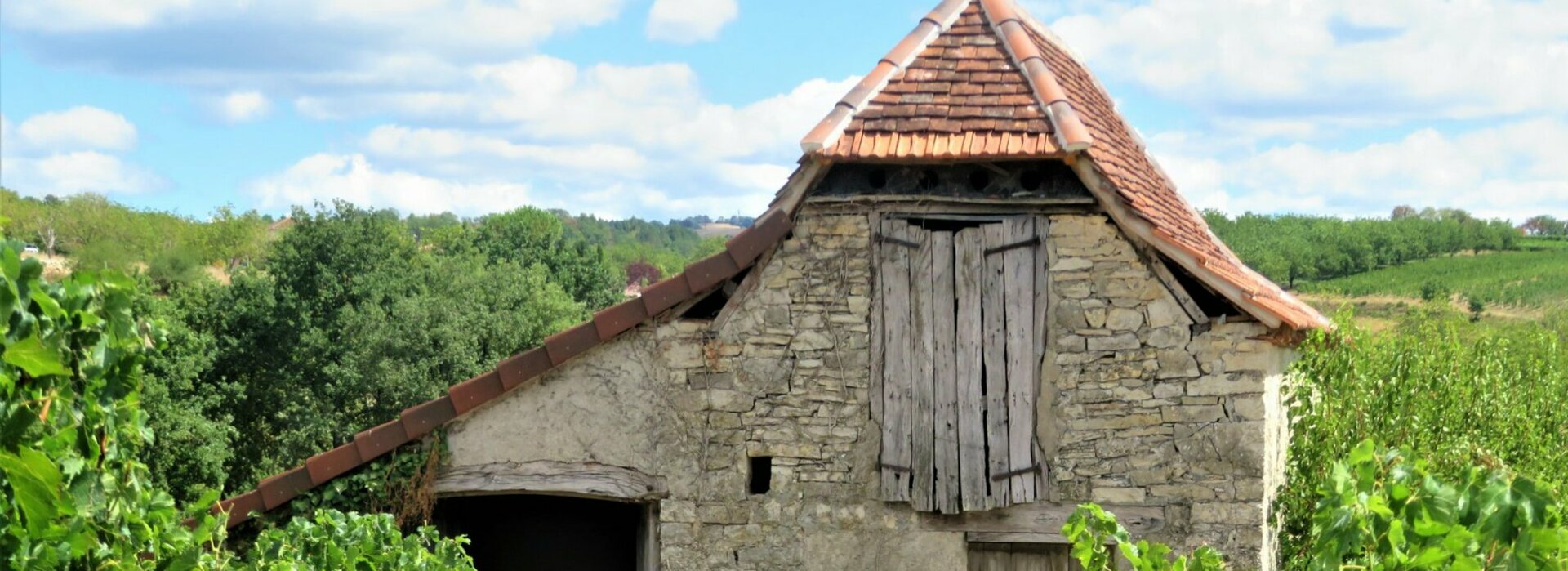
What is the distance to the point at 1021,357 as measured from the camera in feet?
26.3

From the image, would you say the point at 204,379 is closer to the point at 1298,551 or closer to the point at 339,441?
the point at 339,441

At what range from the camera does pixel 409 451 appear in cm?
848

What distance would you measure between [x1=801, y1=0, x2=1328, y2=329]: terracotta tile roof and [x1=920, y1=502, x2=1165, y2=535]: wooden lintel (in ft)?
4.48

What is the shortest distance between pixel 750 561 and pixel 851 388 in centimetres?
125

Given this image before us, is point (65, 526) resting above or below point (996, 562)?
above

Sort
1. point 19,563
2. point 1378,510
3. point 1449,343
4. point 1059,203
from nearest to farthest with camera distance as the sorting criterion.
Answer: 1. point 1378,510
2. point 19,563
3. point 1059,203
4. point 1449,343

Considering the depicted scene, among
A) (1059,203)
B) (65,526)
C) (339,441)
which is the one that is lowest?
(339,441)

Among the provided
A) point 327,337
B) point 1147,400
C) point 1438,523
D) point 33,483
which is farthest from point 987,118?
point 327,337

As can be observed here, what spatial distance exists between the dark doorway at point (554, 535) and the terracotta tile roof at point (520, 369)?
2484mm

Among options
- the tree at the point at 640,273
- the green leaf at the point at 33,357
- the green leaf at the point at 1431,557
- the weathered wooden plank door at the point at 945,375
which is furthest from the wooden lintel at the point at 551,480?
the tree at the point at 640,273

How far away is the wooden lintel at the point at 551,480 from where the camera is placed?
27.5 feet

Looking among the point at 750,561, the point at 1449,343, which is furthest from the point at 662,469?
the point at 1449,343

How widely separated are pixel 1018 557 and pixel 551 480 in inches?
116

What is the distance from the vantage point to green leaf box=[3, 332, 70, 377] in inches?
159
